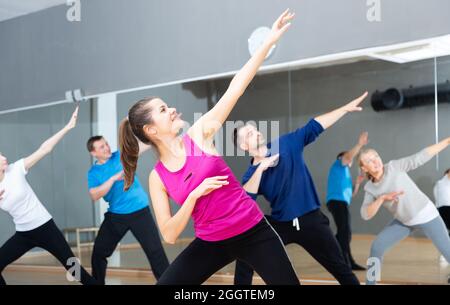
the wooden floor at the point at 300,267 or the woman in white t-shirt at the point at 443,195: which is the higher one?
the woman in white t-shirt at the point at 443,195

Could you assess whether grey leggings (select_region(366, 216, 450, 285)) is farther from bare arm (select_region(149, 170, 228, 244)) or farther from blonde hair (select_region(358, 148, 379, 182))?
bare arm (select_region(149, 170, 228, 244))

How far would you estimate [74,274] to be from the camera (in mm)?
3684

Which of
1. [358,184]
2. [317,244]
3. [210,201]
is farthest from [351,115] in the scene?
[210,201]

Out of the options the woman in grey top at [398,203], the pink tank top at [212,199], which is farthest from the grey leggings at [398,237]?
the pink tank top at [212,199]

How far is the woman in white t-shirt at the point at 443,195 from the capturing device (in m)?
3.60

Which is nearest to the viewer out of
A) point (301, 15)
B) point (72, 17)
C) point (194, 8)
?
point (301, 15)

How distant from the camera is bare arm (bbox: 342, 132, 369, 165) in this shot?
4.02 metres

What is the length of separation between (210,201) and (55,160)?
3.93 metres

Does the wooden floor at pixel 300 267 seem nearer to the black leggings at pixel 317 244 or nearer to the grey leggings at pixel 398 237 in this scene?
the grey leggings at pixel 398 237

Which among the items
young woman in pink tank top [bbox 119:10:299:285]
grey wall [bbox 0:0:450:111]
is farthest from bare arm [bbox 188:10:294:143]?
grey wall [bbox 0:0:450:111]

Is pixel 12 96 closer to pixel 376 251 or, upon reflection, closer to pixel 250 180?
pixel 250 180

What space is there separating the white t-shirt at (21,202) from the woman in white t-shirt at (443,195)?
2406 mm

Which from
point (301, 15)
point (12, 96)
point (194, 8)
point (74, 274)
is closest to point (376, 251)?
point (301, 15)

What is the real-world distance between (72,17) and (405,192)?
3222mm
